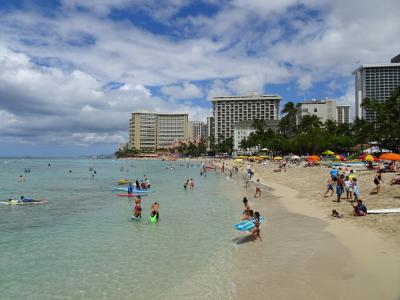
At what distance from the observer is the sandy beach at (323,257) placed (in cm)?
859

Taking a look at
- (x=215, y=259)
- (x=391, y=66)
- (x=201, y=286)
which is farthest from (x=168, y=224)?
(x=391, y=66)

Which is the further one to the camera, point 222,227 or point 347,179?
point 347,179

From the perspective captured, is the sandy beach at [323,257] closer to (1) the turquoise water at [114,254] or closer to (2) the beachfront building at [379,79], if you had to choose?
(1) the turquoise water at [114,254]

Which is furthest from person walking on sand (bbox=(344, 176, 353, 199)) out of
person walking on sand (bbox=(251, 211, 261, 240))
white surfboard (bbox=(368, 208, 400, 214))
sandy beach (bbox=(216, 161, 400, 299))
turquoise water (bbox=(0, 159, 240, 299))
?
person walking on sand (bbox=(251, 211, 261, 240))

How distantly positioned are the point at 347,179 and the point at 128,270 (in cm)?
1587

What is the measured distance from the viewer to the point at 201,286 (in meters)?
9.68

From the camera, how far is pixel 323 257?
11.2 metres

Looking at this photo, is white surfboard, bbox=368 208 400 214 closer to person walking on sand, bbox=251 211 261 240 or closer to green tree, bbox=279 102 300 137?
person walking on sand, bbox=251 211 261 240

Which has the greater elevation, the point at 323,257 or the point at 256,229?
the point at 256,229

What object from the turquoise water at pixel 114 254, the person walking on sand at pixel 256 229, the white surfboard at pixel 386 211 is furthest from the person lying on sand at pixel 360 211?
the turquoise water at pixel 114 254

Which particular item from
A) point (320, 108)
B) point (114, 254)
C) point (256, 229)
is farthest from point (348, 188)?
Result: point (320, 108)

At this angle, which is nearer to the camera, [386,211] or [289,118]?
[386,211]

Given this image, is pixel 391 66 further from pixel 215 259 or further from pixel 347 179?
pixel 215 259

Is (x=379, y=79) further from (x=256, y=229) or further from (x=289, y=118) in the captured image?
(x=256, y=229)
